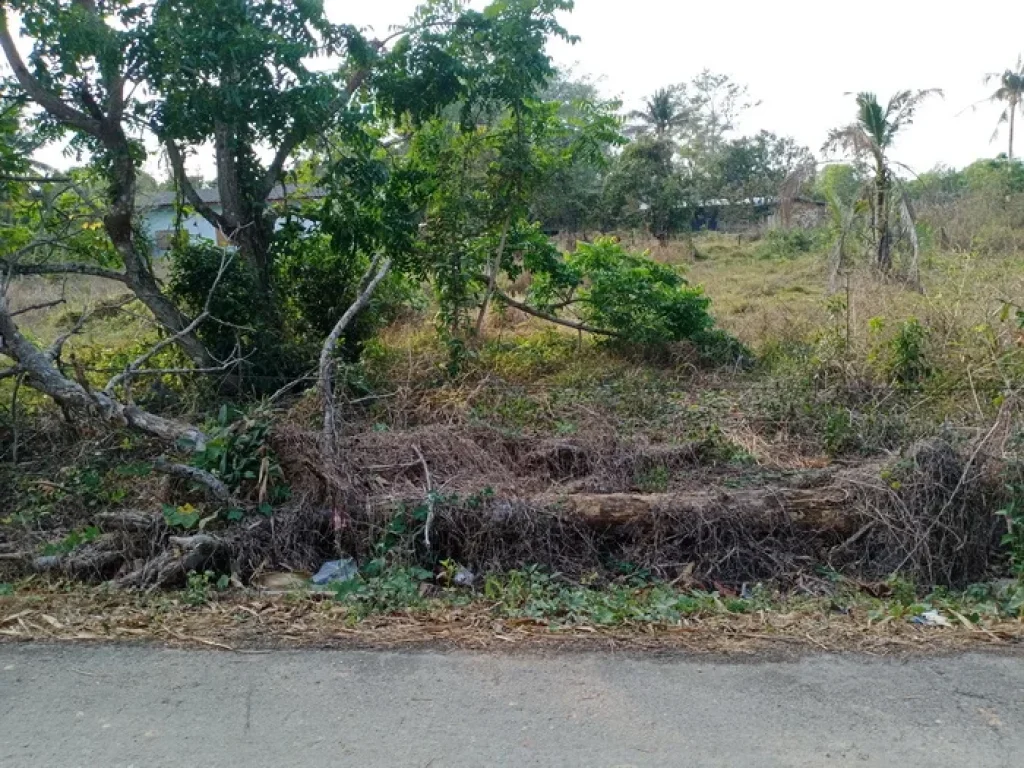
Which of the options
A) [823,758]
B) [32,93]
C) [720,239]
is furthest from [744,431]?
[720,239]

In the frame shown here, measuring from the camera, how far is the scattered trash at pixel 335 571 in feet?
17.5

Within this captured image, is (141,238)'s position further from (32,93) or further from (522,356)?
(522,356)

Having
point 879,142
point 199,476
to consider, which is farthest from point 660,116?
point 199,476

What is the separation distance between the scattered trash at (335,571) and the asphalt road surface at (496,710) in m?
1.45

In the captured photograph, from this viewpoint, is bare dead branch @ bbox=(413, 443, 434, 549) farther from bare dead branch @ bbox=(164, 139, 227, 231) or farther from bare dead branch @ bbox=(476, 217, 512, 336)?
bare dead branch @ bbox=(164, 139, 227, 231)

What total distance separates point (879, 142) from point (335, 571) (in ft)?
44.4

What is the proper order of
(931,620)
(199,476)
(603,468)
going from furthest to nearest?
(603,468)
(199,476)
(931,620)

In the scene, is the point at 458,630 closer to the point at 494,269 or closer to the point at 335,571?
the point at 335,571

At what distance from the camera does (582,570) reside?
5.73 metres

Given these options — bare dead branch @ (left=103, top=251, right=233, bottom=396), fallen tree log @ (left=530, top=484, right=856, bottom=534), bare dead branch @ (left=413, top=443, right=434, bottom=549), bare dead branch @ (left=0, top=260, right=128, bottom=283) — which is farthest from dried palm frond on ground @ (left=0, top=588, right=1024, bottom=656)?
bare dead branch @ (left=0, top=260, right=128, bottom=283)

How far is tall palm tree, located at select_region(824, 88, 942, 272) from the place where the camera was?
13.2 meters

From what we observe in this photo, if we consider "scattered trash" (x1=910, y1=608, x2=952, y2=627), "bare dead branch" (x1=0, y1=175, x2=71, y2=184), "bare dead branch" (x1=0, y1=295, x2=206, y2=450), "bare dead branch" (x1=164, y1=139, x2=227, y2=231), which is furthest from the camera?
"bare dead branch" (x1=164, y1=139, x2=227, y2=231)

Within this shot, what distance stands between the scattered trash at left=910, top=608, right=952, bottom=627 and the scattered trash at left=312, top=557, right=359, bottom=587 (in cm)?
316

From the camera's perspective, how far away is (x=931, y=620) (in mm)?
4273
